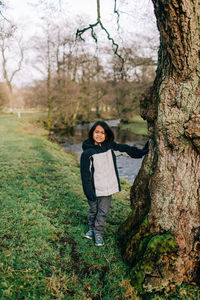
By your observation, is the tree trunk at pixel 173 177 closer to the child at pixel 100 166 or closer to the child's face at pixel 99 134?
A: the child at pixel 100 166

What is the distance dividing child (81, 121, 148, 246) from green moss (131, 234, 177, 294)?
2.84 feet

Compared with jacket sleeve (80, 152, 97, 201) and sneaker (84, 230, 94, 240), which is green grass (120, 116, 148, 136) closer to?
sneaker (84, 230, 94, 240)

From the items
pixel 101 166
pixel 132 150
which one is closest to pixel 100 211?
pixel 101 166

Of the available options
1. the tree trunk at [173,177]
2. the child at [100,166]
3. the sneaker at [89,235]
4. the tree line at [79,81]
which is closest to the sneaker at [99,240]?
the child at [100,166]

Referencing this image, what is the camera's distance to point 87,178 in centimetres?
317

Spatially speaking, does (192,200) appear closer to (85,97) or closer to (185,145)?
(185,145)

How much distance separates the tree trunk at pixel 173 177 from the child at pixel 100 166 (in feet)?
2.17

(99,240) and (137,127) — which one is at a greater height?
(137,127)

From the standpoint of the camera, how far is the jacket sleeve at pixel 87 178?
3158 millimetres

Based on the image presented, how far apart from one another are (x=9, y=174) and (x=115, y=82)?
28.7 m

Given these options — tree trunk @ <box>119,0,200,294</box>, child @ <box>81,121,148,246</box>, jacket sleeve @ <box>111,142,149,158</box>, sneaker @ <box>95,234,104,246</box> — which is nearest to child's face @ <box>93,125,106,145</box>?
child @ <box>81,121,148,246</box>

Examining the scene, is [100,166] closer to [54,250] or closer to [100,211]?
[100,211]

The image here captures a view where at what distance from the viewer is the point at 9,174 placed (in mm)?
6559

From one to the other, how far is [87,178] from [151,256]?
1321 mm
